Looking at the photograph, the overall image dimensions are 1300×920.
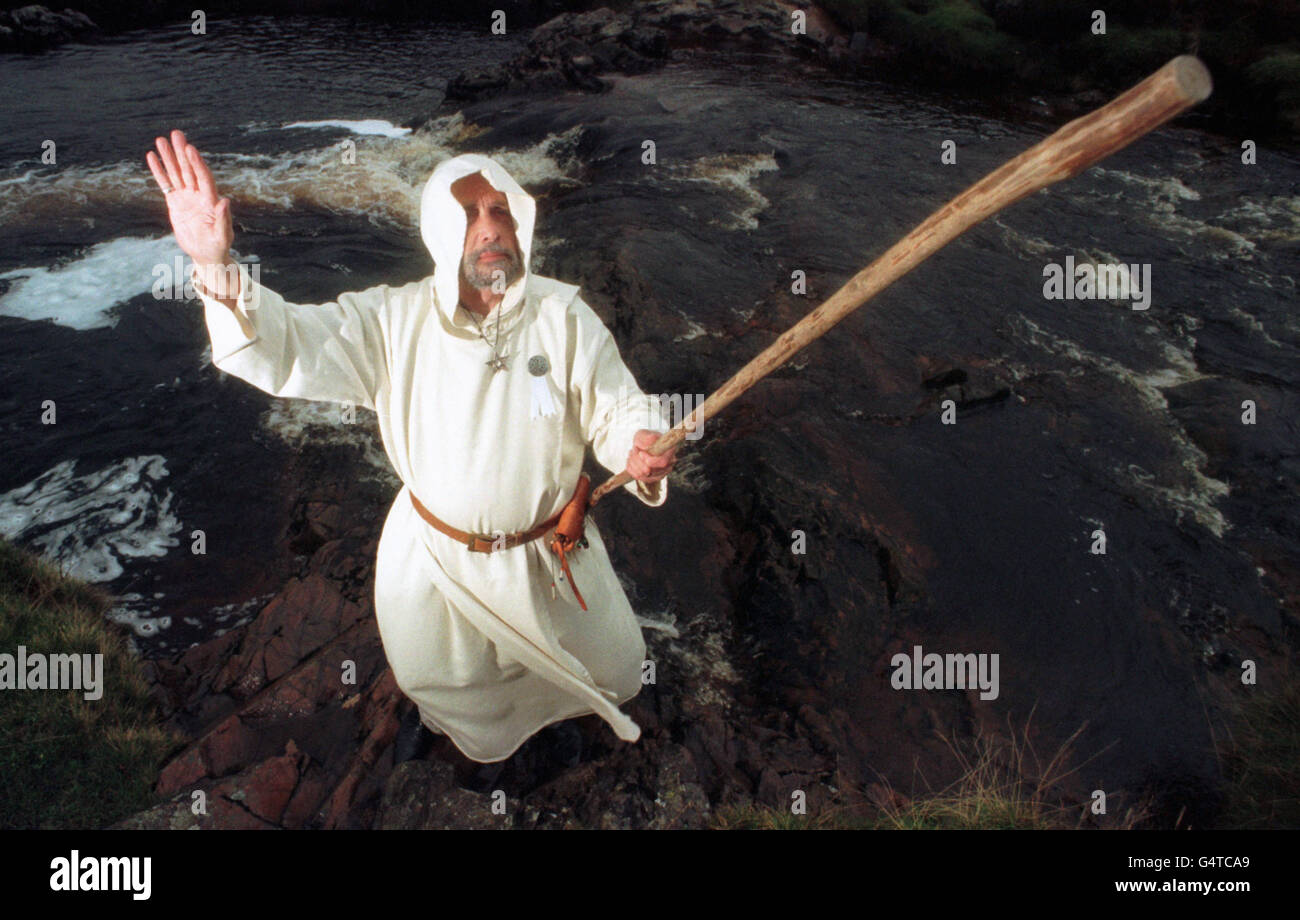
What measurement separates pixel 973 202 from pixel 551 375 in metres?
1.54

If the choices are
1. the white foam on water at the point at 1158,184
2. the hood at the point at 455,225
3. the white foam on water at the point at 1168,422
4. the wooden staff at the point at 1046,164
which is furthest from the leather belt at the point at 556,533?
the white foam on water at the point at 1158,184

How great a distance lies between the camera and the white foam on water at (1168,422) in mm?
5863

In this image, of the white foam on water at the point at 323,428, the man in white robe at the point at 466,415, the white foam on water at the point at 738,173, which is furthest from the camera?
the white foam on water at the point at 738,173

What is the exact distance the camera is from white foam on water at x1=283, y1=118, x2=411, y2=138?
14.8 m

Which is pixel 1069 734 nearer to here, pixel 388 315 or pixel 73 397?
pixel 388 315

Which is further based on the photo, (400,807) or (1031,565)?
(1031,565)

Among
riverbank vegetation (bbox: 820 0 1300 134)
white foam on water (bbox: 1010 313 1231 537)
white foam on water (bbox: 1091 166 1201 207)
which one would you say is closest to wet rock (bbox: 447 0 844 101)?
riverbank vegetation (bbox: 820 0 1300 134)

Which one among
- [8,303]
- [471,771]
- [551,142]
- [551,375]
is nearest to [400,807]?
[471,771]

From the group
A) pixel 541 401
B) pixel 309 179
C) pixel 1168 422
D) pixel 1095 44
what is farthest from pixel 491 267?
pixel 1095 44

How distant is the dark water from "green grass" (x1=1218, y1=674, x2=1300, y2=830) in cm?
18

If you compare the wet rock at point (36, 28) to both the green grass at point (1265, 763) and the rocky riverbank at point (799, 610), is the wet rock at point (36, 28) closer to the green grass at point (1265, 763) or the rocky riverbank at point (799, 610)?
the rocky riverbank at point (799, 610)

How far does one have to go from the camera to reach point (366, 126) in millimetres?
15148

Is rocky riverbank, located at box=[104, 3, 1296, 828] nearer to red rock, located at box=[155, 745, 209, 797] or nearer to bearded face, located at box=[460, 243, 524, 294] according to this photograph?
red rock, located at box=[155, 745, 209, 797]

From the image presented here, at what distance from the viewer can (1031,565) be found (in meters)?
5.32
